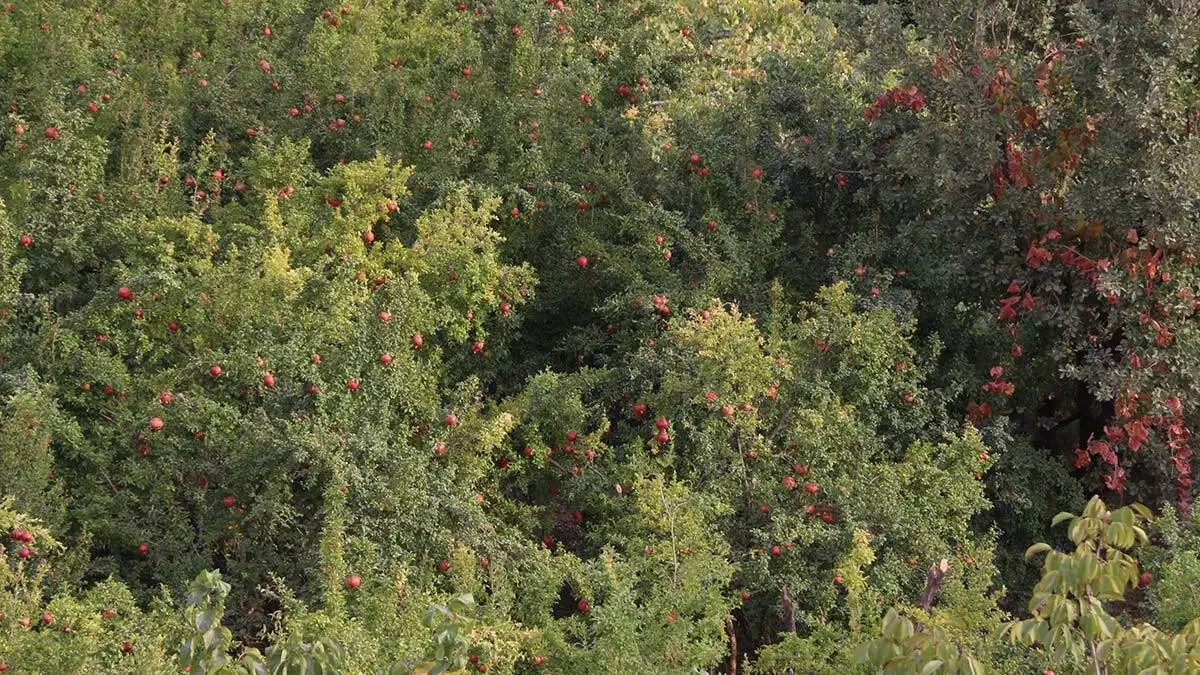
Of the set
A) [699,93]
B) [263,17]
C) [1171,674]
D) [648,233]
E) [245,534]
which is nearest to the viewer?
[1171,674]

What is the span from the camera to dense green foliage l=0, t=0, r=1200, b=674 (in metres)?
5.52

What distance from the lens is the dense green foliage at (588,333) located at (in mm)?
5523

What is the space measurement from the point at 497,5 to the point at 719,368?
294cm

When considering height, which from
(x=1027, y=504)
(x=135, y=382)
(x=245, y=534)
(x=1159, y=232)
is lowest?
(x=1027, y=504)

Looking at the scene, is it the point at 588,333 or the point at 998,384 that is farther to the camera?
the point at 588,333

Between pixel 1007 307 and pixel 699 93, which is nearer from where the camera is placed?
pixel 1007 307

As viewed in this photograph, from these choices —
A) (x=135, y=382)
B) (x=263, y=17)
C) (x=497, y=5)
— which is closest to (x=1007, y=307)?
(x=497, y=5)

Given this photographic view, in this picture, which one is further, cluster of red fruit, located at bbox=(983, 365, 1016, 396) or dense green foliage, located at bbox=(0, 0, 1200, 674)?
cluster of red fruit, located at bbox=(983, 365, 1016, 396)

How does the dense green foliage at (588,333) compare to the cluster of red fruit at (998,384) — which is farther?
the cluster of red fruit at (998,384)

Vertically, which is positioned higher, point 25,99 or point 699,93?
point 25,99

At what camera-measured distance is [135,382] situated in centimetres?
631

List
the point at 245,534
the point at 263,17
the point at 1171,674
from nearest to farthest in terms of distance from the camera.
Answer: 1. the point at 1171,674
2. the point at 245,534
3. the point at 263,17

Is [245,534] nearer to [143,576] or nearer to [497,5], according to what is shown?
[143,576]

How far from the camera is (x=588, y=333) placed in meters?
7.63
